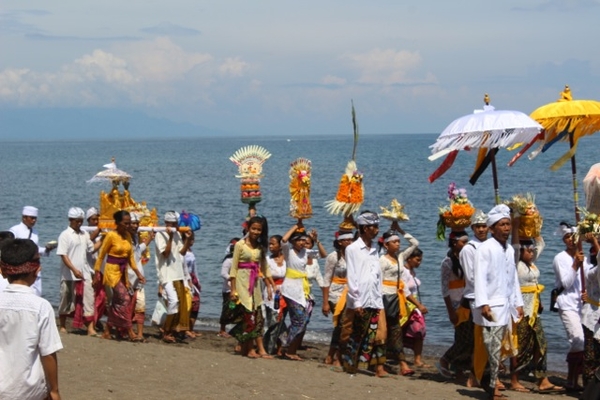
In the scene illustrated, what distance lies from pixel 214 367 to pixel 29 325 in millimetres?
5219

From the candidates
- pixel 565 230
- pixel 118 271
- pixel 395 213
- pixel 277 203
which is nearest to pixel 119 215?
pixel 118 271

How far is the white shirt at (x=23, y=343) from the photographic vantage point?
5.83 meters

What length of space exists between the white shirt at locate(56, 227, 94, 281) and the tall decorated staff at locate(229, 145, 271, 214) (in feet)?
7.32

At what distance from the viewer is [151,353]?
11.6 metres

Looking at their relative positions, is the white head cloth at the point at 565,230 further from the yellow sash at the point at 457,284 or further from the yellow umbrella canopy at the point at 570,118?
the yellow sash at the point at 457,284

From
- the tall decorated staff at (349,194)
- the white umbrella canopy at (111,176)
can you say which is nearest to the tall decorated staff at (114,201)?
the white umbrella canopy at (111,176)

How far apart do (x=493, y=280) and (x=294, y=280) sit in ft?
10.8

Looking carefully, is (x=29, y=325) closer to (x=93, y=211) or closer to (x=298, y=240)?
(x=298, y=240)

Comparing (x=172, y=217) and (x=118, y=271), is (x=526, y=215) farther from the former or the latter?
(x=118, y=271)

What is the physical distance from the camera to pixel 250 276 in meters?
11.6

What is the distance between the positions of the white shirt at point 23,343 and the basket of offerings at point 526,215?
5818 millimetres

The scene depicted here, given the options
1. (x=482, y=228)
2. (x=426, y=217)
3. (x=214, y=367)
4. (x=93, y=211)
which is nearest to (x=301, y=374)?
(x=214, y=367)

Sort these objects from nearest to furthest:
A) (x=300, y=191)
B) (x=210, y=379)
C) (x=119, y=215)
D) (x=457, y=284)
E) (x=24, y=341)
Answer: (x=24, y=341), (x=210, y=379), (x=457, y=284), (x=300, y=191), (x=119, y=215)

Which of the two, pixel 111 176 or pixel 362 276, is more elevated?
pixel 111 176
